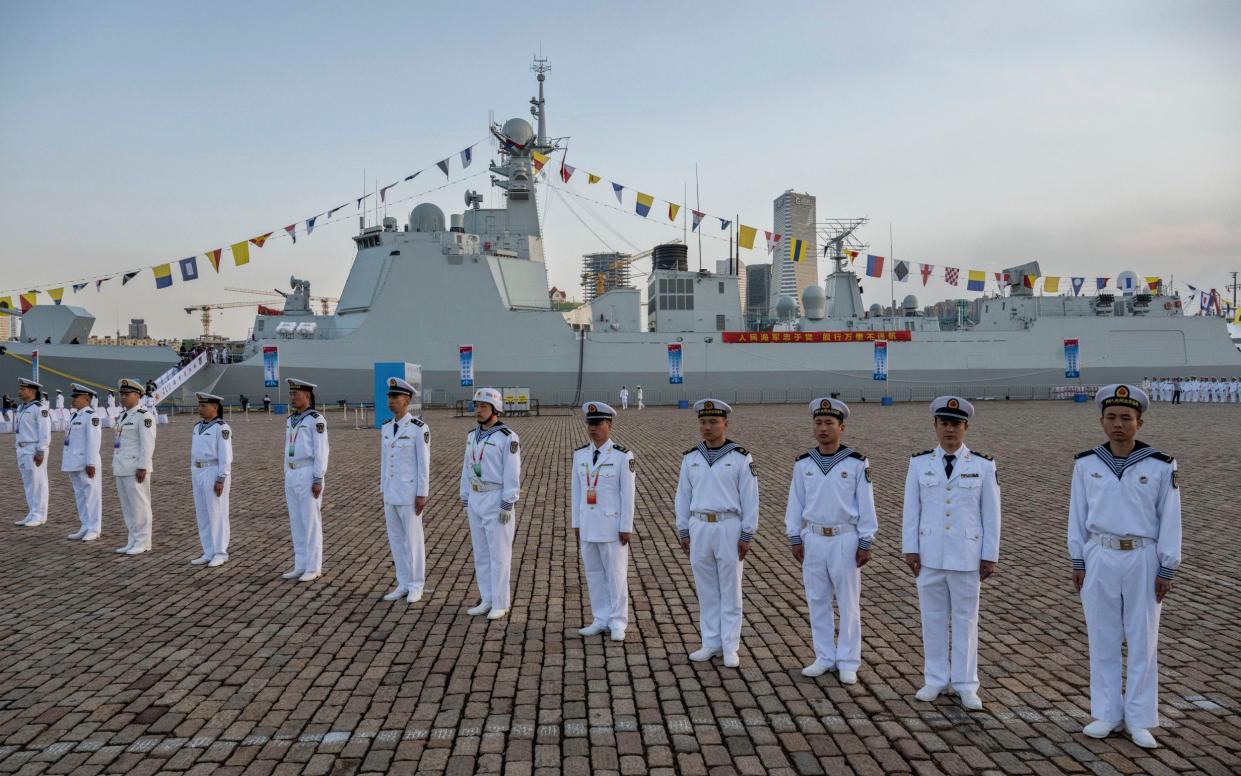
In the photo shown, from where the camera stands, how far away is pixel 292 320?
87.7ft

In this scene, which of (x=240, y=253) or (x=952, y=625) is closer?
(x=952, y=625)

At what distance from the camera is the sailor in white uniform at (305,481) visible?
604cm

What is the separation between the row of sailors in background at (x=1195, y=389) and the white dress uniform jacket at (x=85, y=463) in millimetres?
35876

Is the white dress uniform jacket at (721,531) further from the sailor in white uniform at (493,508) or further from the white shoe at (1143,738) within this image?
the white shoe at (1143,738)

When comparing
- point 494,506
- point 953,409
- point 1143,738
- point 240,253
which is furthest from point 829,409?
point 240,253

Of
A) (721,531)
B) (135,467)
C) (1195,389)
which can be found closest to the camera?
(721,531)

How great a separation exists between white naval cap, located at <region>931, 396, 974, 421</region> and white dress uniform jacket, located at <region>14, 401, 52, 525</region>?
373 inches

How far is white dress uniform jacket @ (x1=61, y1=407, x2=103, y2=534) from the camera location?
305 inches

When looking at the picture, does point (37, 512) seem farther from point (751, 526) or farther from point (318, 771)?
point (751, 526)

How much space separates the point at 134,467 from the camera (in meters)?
7.27

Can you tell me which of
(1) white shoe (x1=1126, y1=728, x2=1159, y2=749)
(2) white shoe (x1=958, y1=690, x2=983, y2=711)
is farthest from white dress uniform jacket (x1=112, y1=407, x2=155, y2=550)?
(1) white shoe (x1=1126, y1=728, x2=1159, y2=749)

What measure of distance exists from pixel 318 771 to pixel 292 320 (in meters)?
26.3

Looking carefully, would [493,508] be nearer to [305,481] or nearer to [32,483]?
[305,481]

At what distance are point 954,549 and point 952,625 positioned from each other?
0.40 metres
